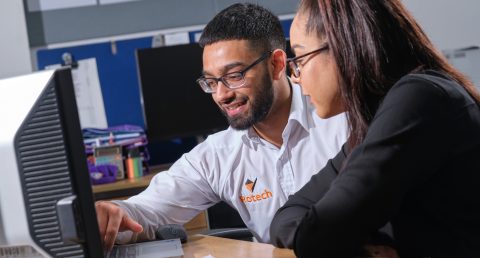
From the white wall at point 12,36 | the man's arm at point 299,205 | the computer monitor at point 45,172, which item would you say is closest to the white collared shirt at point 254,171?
the man's arm at point 299,205

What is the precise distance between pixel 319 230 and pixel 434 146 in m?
0.27

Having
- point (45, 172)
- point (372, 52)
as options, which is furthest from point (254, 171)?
point (45, 172)

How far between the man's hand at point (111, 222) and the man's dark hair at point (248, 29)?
82 cm

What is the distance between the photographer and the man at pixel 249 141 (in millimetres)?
1954

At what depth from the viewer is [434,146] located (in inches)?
44.0

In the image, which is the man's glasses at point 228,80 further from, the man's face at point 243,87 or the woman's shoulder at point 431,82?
the woman's shoulder at point 431,82

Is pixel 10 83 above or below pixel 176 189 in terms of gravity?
Answer: above

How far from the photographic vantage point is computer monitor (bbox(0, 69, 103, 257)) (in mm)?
912

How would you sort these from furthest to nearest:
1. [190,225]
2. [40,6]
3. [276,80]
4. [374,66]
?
[40,6] < [190,225] < [276,80] < [374,66]

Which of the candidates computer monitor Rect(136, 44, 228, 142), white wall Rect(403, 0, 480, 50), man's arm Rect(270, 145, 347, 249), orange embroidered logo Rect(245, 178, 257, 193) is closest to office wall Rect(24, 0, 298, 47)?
computer monitor Rect(136, 44, 228, 142)

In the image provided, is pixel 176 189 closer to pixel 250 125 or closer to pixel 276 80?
pixel 250 125

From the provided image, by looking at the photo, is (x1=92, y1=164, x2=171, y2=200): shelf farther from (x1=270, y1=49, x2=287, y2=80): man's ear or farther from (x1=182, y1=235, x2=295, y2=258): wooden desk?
(x1=182, y1=235, x2=295, y2=258): wooden desk

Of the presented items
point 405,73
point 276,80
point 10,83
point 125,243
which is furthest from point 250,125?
point 10,83

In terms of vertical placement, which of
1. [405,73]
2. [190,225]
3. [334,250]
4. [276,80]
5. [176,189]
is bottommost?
[190,225]
